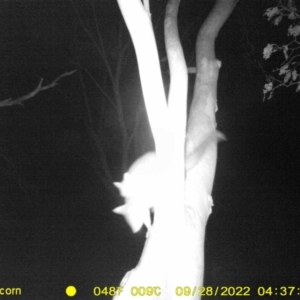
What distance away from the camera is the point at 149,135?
10.8m

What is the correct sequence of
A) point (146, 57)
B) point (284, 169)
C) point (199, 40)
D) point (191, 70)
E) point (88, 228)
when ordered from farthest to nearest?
point (284, 169), point (88, 228), point (191, 70), point (199, 40), point (146, 57)

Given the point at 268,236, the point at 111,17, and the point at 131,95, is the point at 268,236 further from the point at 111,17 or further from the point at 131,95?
the point at 111,17

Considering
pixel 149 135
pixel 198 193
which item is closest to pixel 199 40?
pixel 198 193

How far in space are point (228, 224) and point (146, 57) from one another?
11.6m

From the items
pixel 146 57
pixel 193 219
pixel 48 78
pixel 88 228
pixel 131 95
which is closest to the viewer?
pixel 146 57

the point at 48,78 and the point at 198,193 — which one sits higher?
the point at 48,78

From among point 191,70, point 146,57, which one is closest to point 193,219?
point 146,57

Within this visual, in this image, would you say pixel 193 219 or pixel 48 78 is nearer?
pixel 193 219

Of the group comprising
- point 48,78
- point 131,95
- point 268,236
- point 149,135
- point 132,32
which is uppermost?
point 48,78

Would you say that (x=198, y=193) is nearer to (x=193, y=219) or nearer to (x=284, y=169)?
(x=193, y=219)

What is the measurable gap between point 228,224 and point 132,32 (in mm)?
11556

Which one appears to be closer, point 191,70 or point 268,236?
point 191,70

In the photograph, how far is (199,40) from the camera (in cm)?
343

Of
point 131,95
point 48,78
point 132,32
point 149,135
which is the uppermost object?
point 48,78
